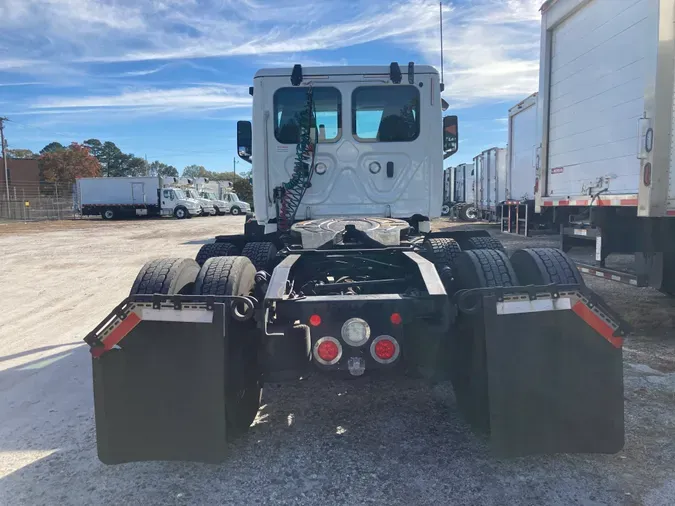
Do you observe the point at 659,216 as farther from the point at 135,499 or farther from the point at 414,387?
the point at 135,499

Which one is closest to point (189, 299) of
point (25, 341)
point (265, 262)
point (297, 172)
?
point (265, 262)

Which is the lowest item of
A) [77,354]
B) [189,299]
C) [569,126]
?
[77,354]

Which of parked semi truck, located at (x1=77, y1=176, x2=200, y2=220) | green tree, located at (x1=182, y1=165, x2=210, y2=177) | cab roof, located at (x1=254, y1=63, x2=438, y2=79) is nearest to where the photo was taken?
cab roof, located at (x1=254, y1=63, x2=438, y2=79)

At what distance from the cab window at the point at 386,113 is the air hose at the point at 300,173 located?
1.55ft

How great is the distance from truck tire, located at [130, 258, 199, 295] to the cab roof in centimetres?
295

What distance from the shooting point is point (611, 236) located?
6477 millimetres

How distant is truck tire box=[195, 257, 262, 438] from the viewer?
3.09 meters

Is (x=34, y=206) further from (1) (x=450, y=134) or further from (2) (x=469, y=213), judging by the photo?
(1) (x=450, y=134)

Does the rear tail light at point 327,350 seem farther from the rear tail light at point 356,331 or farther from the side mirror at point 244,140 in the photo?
the side mirror at point 244,140

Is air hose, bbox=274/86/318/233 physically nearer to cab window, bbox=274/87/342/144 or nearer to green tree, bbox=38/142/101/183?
cab window, bbox=274/87/342/144

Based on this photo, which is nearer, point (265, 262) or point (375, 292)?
point (375, 292)

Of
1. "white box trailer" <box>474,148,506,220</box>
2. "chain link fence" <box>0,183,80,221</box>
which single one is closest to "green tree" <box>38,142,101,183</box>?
"chain link fence" <box>0,183,80,221</box>

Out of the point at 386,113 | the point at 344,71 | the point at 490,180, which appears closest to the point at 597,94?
the point at 386,113

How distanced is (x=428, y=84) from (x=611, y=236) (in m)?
3.00
